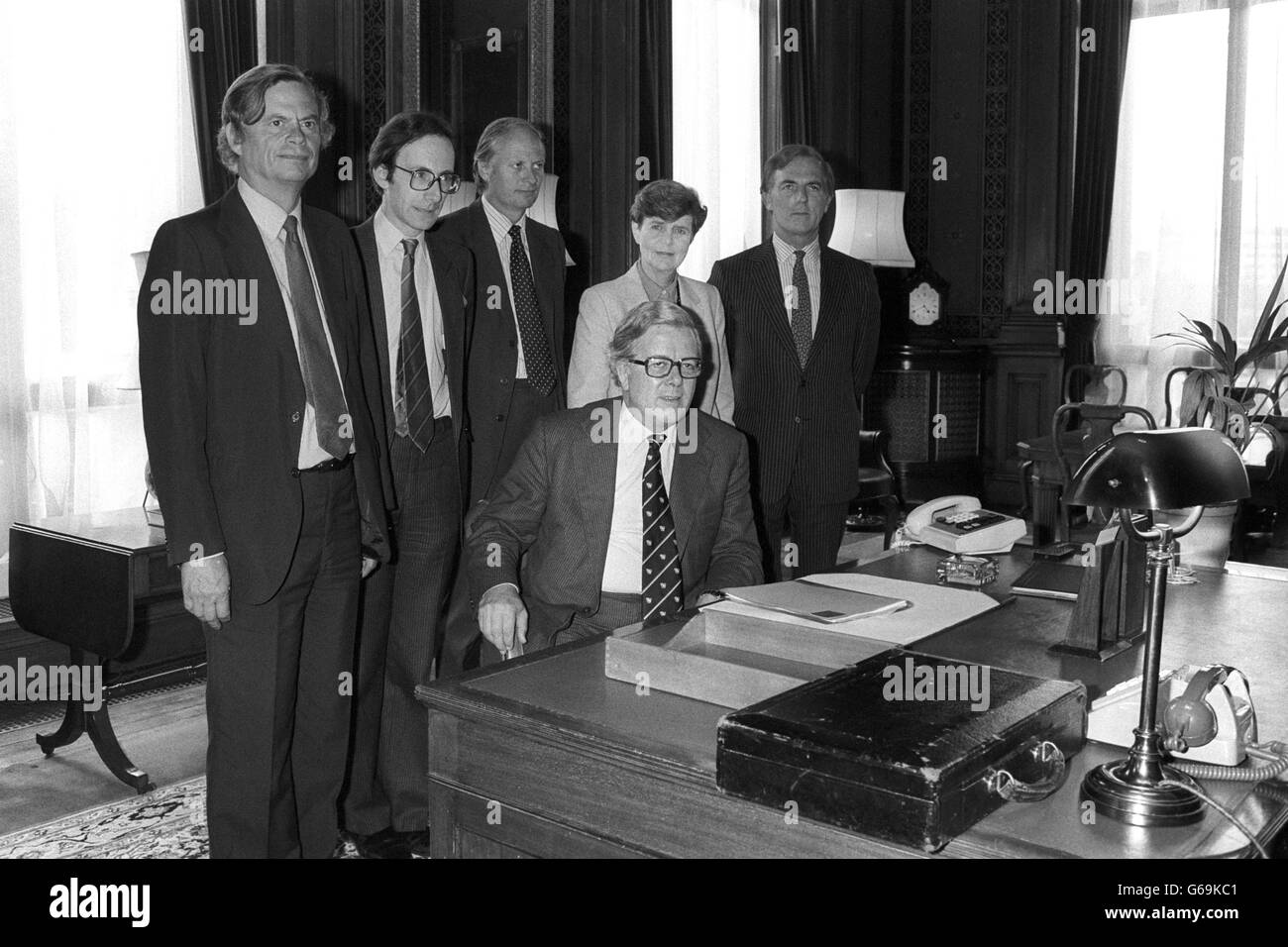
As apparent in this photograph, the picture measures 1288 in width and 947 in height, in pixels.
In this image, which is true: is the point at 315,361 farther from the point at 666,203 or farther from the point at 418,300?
the point at 666,203

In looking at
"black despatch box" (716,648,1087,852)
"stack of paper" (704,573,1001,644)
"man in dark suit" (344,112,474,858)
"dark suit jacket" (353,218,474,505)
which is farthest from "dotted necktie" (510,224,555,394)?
"black despatch box" (716,648,1087,852)

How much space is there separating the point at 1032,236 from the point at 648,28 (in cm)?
301

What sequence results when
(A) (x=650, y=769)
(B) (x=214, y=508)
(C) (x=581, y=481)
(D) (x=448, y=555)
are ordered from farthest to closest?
1. (D) (x=448, y=555)
2. (C) (x=581, y=481)
3. (B) (x=214, y=508)
4. (A) (x=650, y=769)

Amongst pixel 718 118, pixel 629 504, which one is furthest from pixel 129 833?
pixel 718 118

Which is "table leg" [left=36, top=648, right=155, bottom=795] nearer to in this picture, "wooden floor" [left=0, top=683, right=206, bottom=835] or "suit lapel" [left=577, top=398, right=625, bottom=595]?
"wooden floor" [left=0, top=683, right=206, bottom=835]

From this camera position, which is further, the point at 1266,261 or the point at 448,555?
the point at 1266,261

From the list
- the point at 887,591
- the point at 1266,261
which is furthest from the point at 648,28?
the point at 887,591

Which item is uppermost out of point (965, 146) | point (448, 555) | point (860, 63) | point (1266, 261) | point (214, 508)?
point (860, 63)

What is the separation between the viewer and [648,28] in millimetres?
6117

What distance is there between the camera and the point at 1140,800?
1.29 meters

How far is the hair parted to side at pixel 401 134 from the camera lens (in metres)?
3.03

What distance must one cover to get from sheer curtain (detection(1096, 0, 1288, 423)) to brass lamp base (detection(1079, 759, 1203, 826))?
6.60m

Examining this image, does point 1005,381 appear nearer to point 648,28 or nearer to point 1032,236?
point 1032,236

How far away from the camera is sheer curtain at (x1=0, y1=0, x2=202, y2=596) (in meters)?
4.32
